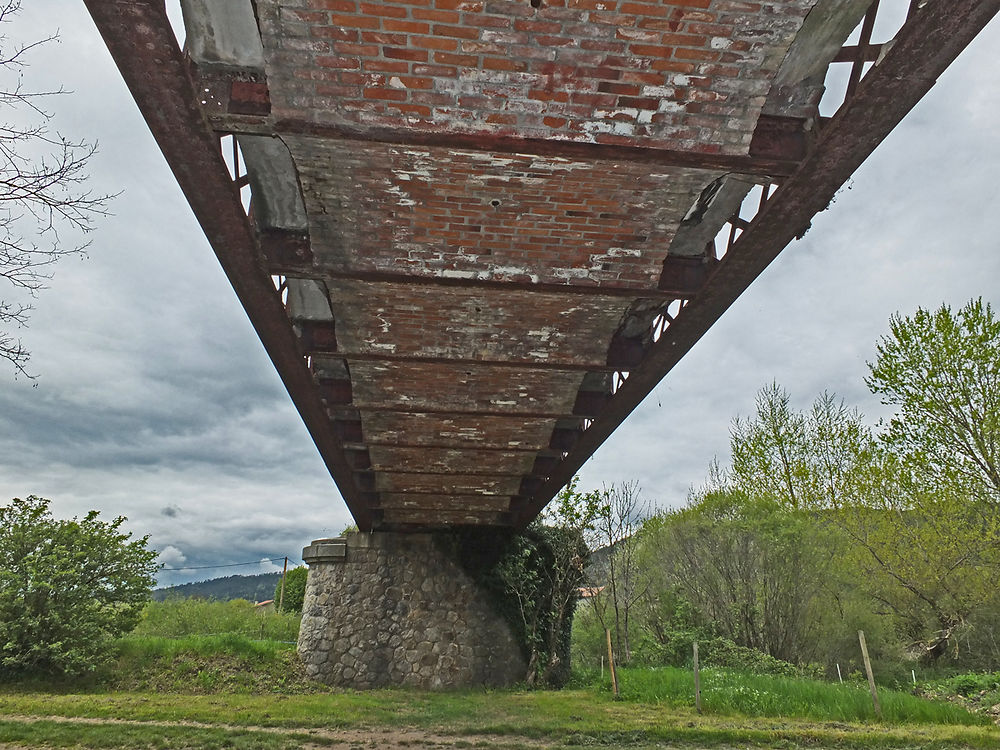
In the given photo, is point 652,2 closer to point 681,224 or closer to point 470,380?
point 681,224

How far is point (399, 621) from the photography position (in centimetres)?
1433

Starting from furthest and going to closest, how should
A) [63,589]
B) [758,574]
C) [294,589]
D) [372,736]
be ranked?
[294,589] < [758,574] < [63,589] < [372,736]

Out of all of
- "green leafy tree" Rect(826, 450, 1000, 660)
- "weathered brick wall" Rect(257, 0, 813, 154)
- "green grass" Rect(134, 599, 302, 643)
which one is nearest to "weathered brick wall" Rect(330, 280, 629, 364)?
"weathered brick wall" Rect(257, 0, 813, 154)

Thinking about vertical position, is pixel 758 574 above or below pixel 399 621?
above

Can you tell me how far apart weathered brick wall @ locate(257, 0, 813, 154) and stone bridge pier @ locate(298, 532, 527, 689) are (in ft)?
41.0

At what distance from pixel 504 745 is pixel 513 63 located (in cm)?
721

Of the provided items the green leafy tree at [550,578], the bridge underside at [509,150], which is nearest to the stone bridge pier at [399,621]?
the green leafy tree at [550,578]

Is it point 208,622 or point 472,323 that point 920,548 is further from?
point 208,622

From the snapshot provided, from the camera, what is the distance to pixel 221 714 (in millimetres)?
8984

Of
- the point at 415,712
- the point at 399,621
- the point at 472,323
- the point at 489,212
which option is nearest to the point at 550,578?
the point at 399,621

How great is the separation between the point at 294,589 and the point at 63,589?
14.7 m

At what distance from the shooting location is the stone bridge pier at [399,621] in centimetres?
1396

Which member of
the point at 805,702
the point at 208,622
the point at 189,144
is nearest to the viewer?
the point at 189,144

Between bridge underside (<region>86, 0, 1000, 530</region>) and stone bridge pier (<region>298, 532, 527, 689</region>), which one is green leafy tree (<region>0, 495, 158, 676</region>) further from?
bridge underside (<region>86, 0, 1000, 530</region>)
